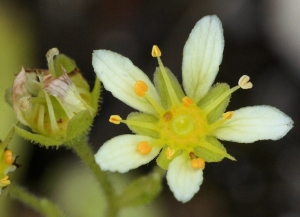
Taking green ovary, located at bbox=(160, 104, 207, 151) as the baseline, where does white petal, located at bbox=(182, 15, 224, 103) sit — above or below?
above

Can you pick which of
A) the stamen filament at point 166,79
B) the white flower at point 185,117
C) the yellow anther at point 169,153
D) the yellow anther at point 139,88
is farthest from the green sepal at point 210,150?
the yellow anther at point 139,88

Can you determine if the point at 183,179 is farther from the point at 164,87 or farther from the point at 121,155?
the point at 164,87

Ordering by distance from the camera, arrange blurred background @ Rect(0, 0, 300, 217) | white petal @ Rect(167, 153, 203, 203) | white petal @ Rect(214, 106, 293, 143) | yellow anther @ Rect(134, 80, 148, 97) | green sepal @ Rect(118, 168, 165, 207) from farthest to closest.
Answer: blurred background @ Rect(0, 0, 300, 217) → green sepal @ Rect(118, 168, 165, 207) → yellow anther @ Rect(134, 80, 148, 97) → white petal @ Rect(214, 106, 293, 143) → white petal @ Rect(167, 153, 203, 203)

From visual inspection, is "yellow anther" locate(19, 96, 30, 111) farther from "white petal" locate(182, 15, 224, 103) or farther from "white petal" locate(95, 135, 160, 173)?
"white petal" locate(182, 15, 224, 103)

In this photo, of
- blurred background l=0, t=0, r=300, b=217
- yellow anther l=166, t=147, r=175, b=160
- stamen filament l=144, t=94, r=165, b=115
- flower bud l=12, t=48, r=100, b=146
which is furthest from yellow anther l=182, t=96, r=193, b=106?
blurred background l=0, t=0, r=300, b=217

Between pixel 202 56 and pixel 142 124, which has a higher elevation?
pixel 202 56

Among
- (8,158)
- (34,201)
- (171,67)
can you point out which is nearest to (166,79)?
(8,158)

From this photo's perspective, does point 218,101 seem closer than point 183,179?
No

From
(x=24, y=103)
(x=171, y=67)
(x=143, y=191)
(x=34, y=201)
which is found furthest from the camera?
(x=171, y=67)

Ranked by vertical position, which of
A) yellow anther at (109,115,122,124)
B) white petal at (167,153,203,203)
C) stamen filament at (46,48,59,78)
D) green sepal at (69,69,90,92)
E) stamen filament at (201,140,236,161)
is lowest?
white petal at (167,153,203,203)
